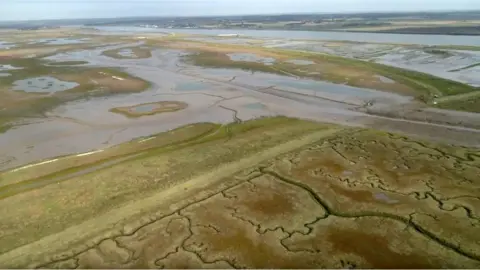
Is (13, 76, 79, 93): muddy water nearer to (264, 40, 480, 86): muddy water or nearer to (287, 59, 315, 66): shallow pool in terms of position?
(287, 59, 315, 66): shallow pool

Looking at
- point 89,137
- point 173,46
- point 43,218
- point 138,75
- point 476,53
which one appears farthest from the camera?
point 173,46

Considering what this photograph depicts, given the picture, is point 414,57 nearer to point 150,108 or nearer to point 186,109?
point 186,109

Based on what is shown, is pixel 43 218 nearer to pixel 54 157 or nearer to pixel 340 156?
pixel 54 157

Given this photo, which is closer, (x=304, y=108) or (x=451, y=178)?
(x=451, y=178)

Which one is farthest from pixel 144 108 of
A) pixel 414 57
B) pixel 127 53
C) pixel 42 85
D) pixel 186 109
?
pixel 414 57

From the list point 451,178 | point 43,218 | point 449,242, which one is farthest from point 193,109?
point 449,242

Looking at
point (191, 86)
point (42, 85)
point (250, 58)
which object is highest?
point (250, 58)

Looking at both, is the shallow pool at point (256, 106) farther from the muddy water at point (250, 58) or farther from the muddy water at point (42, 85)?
the muddy water at point (250, 58)

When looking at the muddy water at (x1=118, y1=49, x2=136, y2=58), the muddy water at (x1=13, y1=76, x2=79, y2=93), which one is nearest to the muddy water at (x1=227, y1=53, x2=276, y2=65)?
the muddy water at (x1=118, y1=49, x2=136, y2=58)
